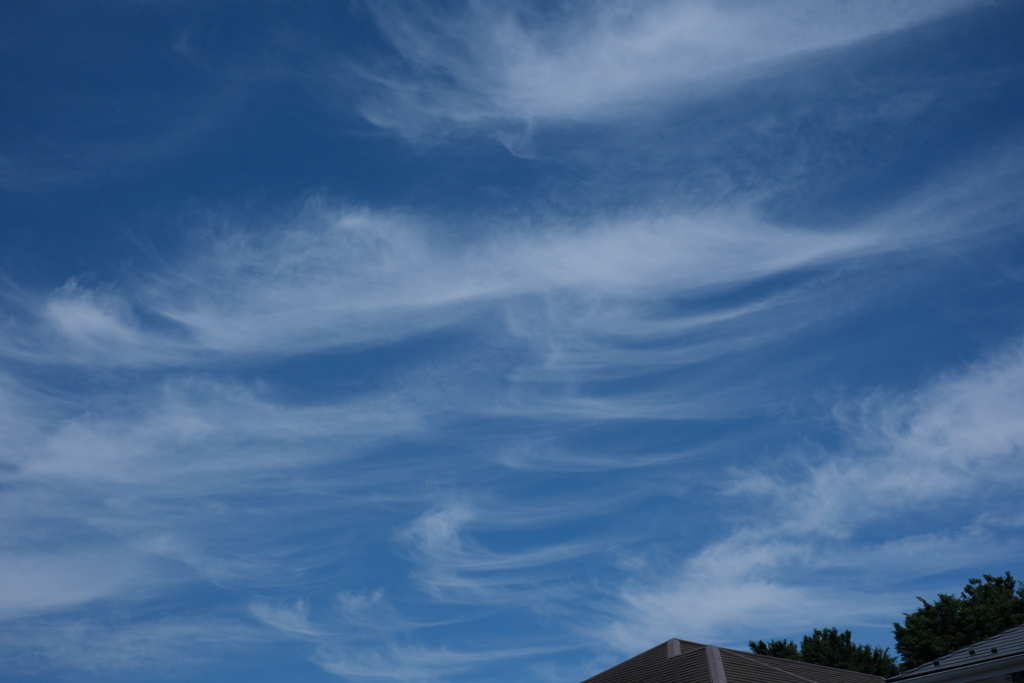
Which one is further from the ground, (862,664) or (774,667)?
(862,664)

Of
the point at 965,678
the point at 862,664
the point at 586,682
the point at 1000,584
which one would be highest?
the point at 1000,584

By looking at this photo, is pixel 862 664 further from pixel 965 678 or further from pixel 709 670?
pixel 709 670

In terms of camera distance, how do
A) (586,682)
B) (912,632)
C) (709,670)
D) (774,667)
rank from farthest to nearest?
(912,632), (586,682), (774,667), (709,670)

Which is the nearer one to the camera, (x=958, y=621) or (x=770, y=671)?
(x=770, y=671)

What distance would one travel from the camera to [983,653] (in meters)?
29.4

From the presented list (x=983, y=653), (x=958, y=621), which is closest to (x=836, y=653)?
(x=958, y=621)

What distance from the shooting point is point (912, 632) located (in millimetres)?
54562

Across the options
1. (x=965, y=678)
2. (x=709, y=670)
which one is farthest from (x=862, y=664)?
(x=709, y=670)

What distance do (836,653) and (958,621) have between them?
28.4 ft

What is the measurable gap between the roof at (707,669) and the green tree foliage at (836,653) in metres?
24.0

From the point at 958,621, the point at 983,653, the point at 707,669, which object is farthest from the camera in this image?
the point at 958,621

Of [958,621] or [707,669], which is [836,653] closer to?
[958,621]

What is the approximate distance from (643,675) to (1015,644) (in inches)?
507

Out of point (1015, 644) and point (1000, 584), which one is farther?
point (1000, 584)
